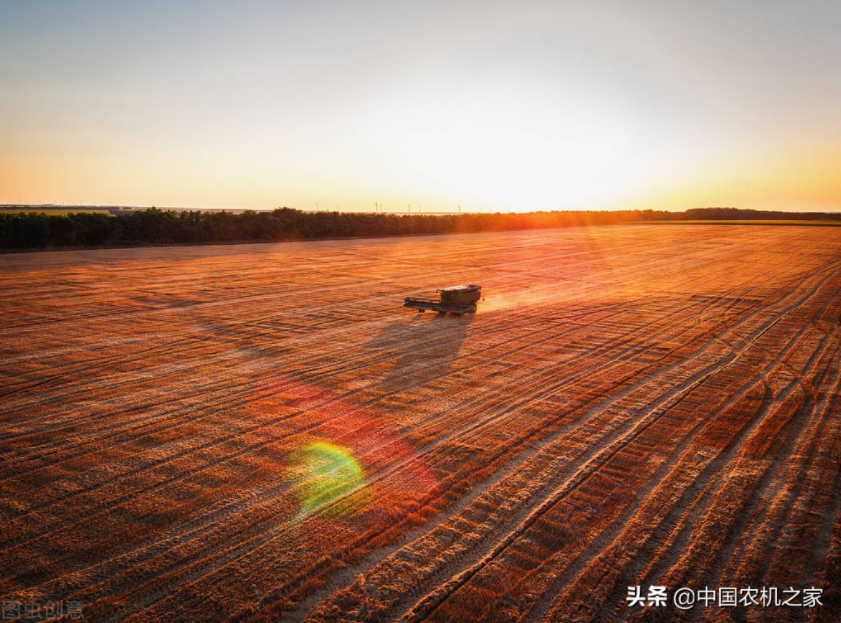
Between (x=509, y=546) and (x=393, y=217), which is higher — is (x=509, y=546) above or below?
below

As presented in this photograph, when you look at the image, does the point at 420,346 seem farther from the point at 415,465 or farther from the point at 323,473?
the point at 323,473

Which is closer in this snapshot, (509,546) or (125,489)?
(509,546)

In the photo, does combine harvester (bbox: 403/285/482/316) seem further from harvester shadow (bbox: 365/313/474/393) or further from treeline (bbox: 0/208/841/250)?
treeline (bbox: 0/208/841/250)

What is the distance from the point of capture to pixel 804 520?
4.51 metres

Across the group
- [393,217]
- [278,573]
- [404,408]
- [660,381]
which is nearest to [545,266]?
[660,381]

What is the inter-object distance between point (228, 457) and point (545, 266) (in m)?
→ 20.7

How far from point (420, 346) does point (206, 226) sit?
33236 millimetres

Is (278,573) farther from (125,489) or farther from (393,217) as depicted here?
(393,217)

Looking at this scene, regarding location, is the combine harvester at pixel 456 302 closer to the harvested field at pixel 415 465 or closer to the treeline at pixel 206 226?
the harvested field at pixel 415 465

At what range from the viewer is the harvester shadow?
8354 millimetres

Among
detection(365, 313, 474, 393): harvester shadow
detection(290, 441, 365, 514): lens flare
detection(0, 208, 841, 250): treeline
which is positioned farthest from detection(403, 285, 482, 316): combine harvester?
detection(0, 208, 841, 250): treeline

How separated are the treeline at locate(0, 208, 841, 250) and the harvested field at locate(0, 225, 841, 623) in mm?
22719

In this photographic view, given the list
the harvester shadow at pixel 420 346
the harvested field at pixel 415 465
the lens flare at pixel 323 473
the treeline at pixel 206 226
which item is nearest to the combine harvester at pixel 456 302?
the harvester shadow at pixel 420 346

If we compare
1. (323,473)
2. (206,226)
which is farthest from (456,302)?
(206,226)
